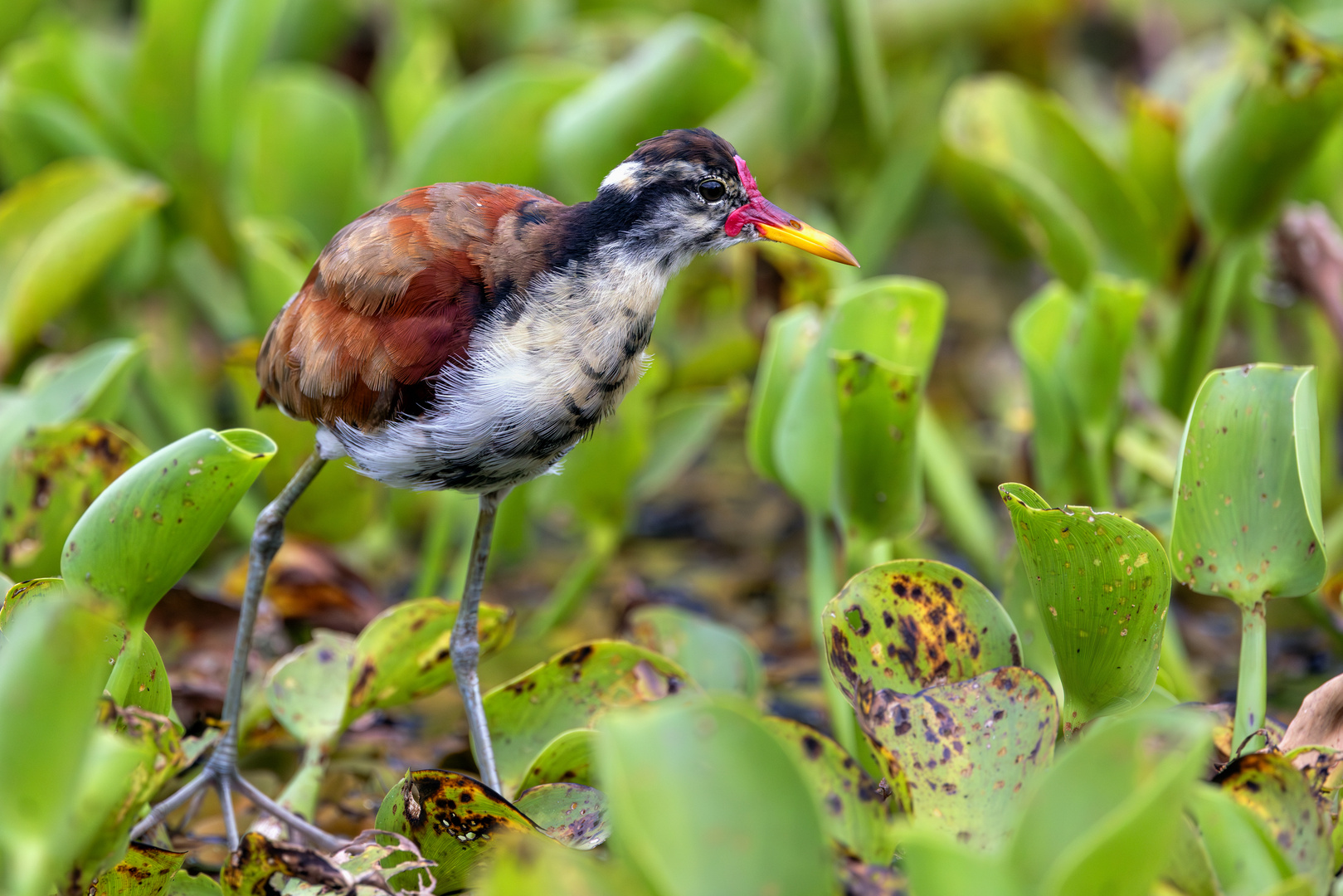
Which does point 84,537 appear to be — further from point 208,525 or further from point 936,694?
point 936,694

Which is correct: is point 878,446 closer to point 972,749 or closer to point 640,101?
point 972,749

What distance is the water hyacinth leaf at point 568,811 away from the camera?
1.76 metres

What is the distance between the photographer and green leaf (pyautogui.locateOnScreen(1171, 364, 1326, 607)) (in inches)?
68.4

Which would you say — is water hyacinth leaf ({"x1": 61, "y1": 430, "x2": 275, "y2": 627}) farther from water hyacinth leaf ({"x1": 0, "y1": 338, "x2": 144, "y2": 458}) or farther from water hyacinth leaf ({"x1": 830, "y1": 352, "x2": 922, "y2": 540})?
water hyacinth leaf ({"x1": 830, "y1": 352, "x2": 922, "y2": 540})

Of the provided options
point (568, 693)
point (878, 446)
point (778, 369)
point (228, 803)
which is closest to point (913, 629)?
point (878, 446)

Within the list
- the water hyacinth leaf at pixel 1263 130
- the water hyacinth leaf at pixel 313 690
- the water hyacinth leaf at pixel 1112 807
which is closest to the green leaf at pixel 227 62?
the water hyacinth leaf at pixel 313 690

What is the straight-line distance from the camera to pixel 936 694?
163 cm

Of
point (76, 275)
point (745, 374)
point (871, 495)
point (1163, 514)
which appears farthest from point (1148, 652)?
point (76, 275)

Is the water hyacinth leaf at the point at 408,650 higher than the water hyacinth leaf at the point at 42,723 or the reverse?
the reverse

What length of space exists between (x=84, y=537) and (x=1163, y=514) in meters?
1.88

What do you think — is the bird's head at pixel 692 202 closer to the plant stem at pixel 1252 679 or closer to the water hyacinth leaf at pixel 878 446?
the water hyacinth leaf at pixel 878 446

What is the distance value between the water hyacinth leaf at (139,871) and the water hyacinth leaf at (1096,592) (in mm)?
1184

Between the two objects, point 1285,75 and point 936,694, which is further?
point 1285,75

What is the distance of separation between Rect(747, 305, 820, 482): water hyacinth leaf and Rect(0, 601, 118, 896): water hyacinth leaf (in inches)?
56.4
